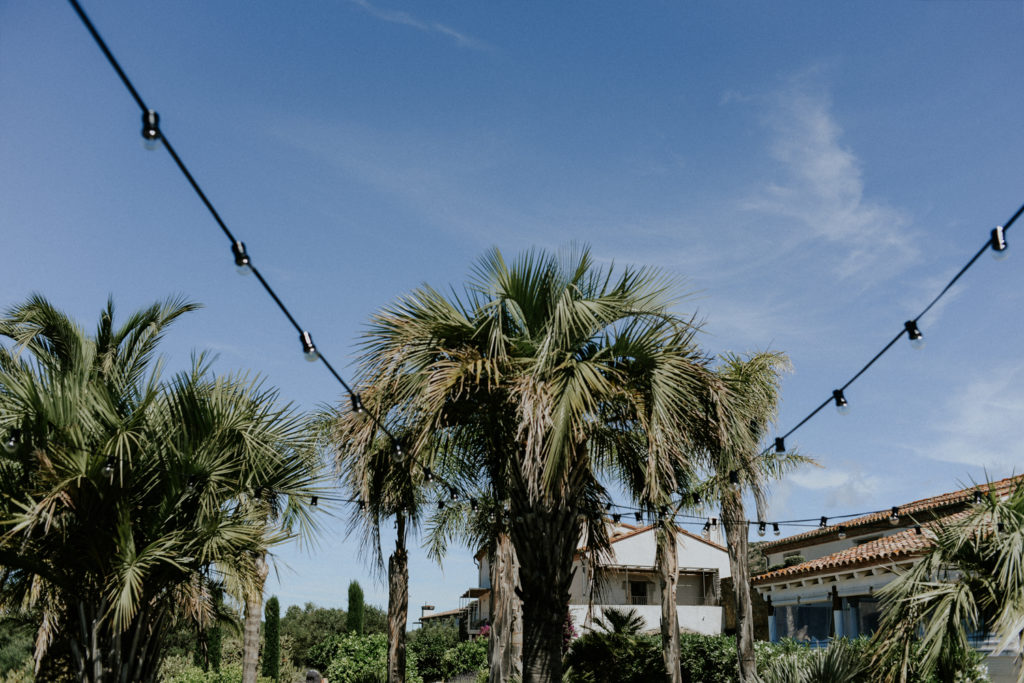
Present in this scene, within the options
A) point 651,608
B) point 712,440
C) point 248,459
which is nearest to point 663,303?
point 712,440

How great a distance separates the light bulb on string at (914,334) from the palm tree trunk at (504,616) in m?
10.8

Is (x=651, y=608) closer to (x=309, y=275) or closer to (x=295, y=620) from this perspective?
(x=295, y=620)

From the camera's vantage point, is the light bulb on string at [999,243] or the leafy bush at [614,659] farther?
the leafy bush at [614,659]

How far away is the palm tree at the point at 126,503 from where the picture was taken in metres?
8.52

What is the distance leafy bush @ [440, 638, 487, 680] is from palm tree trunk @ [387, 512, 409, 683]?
2103 cm

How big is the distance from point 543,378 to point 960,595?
5456 mm

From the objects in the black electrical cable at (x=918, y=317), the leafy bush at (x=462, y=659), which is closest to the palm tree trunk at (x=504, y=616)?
the black electrical cable at (x=918, y=317)

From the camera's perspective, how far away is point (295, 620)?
2192 inches

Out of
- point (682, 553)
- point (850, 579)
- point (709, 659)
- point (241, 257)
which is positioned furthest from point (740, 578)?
point (682, 553)

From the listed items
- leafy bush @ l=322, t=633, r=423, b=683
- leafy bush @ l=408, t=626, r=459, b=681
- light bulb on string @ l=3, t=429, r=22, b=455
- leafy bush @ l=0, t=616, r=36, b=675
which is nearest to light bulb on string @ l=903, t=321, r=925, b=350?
light bulb on string @ l=3, t=429, r=22, b=455

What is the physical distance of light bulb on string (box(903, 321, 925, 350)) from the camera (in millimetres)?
7391

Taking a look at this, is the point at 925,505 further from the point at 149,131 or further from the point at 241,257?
the point at 149,131

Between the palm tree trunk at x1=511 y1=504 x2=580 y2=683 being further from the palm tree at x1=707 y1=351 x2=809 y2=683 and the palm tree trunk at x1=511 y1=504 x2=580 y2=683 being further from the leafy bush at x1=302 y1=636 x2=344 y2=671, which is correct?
the leafy bush at x1=302 y1=636 x2=344 y2=671

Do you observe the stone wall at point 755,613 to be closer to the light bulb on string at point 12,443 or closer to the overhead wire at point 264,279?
the overhead wire at point 264,279
